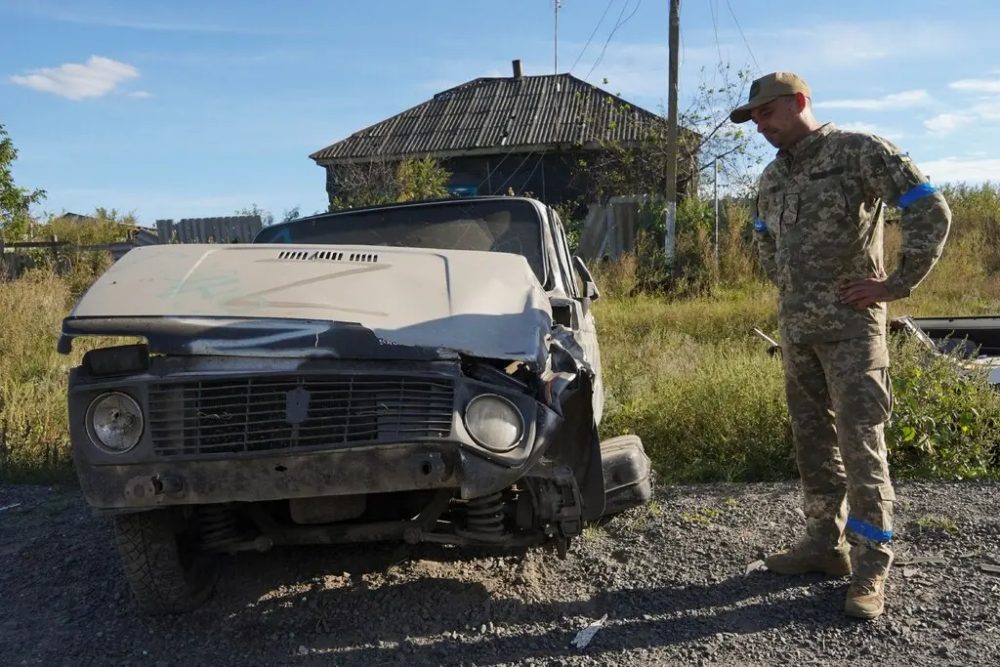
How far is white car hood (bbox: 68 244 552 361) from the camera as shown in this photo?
2822 mm

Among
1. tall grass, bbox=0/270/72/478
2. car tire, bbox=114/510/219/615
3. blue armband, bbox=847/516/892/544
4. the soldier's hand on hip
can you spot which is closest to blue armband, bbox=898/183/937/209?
the soldier's hand on hip

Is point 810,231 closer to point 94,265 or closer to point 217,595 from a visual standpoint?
point 217,595

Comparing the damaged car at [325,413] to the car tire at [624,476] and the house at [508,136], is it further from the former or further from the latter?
the house at [508,136]

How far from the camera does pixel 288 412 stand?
8.63ft

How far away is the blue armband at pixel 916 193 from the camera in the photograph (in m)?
2.90

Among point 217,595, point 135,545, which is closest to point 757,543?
point 217,595

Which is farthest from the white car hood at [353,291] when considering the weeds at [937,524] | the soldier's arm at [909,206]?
the weeds at [937,524]

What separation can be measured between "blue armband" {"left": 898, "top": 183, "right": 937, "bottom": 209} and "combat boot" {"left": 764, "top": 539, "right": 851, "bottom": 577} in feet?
4.55

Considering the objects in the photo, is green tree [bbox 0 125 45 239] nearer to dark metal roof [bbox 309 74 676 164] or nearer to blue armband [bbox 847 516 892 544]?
dark metal roof [bbox 309 74 676 164]

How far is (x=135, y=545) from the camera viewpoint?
301 cm

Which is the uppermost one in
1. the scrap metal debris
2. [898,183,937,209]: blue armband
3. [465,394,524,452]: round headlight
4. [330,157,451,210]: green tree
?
[330,157,451,210]: green tree

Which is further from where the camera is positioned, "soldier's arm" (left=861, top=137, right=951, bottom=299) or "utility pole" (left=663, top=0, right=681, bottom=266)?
"utility pole" (left=663, top=0, right=681, bottom=266)

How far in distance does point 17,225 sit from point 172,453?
19252 mm

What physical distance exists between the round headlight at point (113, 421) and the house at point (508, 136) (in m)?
14.0
